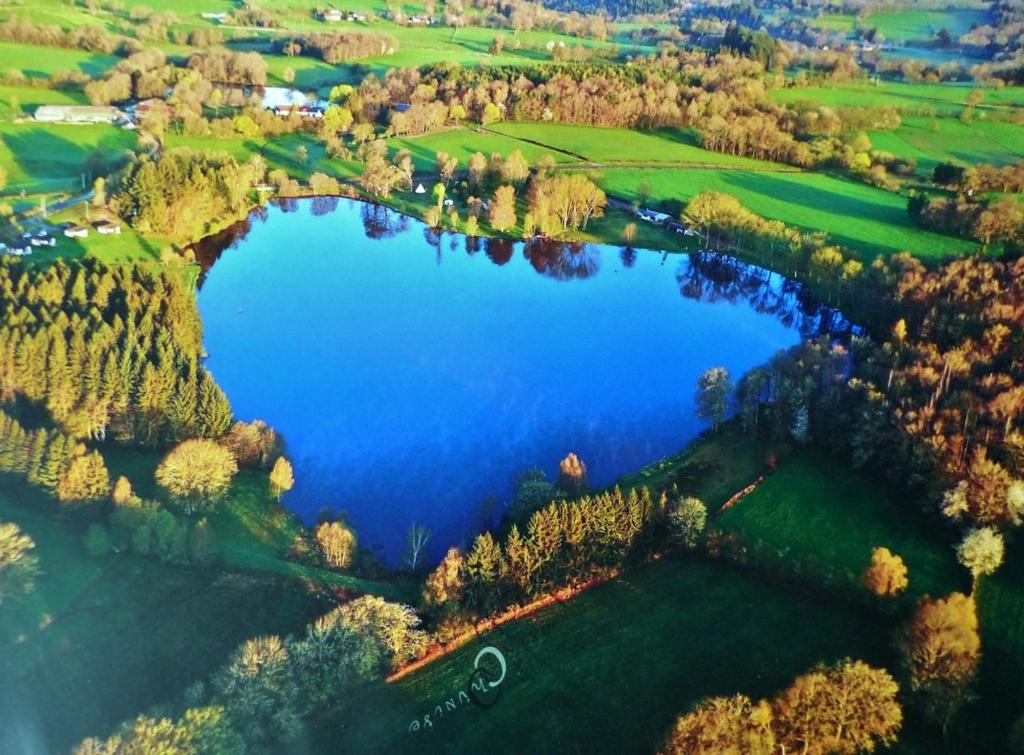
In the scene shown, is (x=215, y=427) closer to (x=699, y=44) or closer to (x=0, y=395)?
(x=0, y=395)

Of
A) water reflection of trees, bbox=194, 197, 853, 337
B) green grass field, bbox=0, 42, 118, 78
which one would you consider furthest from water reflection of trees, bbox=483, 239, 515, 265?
green grass field, bbox=0, 42, 118, 78

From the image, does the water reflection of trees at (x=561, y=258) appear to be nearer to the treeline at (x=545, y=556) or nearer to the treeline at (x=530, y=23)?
the treeline at (x=545, y=556)

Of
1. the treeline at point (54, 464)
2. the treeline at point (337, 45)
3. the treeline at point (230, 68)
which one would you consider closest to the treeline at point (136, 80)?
the treeline at point (230, 68)

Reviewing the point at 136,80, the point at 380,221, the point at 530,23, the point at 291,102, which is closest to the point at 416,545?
the point at 380,221

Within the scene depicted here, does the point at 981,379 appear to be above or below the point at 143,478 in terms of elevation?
above

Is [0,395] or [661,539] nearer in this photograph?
[661,539]

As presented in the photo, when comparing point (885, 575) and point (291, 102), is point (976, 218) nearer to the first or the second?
point (885, 575)

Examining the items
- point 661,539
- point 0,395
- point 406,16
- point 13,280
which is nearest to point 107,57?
point 406,16
